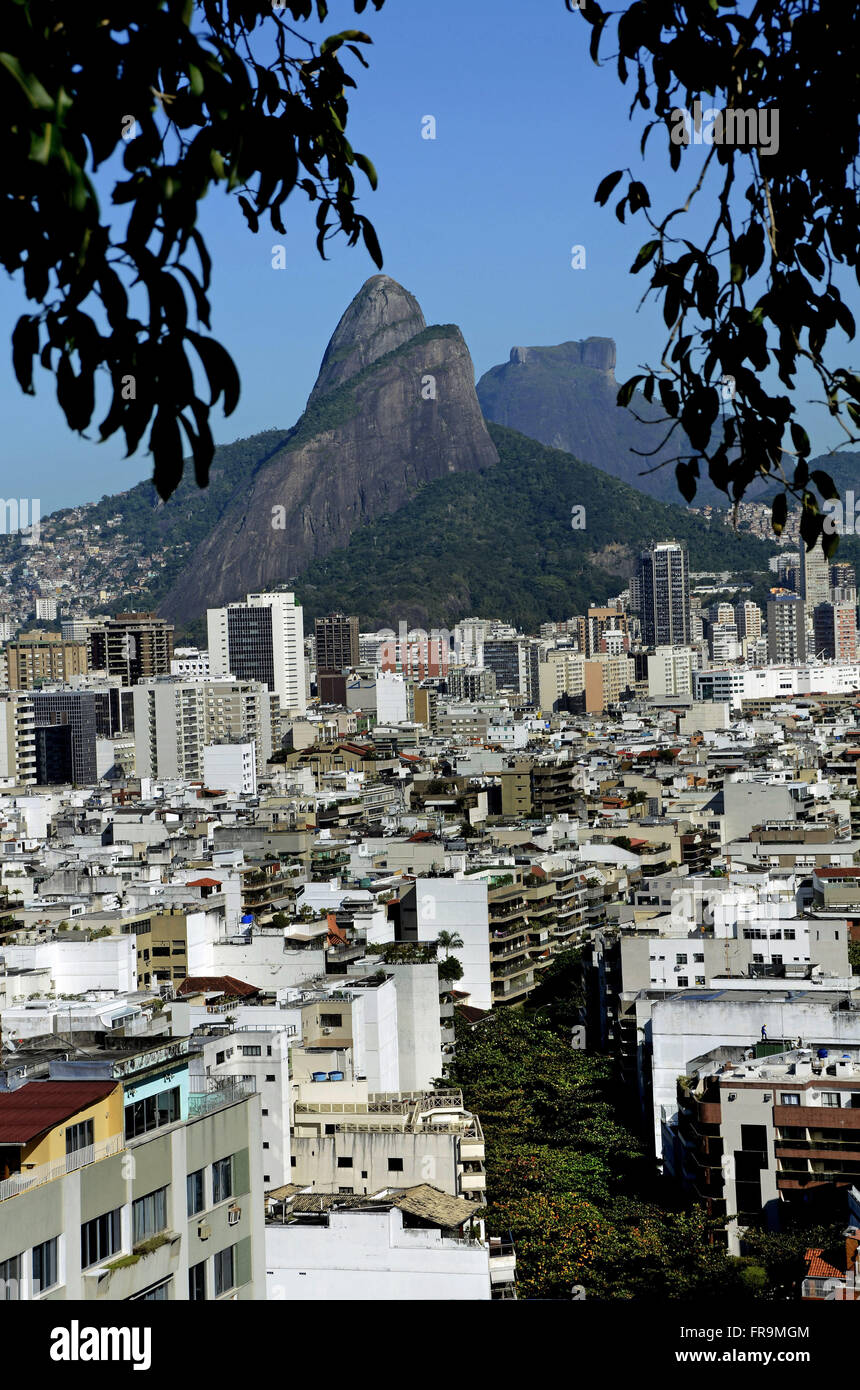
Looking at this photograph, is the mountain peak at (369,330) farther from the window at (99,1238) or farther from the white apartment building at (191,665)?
the window at (99,1238)

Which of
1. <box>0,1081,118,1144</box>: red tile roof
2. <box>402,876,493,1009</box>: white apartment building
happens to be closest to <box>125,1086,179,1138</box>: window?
<box>0,1081,118,1144</box>: red tile roof

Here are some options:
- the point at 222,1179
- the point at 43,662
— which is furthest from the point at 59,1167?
the point at 43,662

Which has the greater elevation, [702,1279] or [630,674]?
[630,674]

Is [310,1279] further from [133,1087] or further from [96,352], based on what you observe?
[96,352]

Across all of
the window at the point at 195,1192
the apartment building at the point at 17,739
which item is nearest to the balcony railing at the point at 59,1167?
the window at the point at 195,1192

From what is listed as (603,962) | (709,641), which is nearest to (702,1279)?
(603,962)
